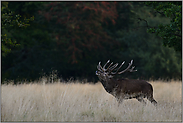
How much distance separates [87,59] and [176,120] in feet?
49.9

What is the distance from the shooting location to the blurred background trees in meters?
19.4

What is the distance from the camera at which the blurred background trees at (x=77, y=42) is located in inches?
765

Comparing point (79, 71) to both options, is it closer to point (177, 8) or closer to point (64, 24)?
point (64, 24)

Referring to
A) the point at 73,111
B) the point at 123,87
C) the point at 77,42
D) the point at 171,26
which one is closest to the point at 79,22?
the point at 77,42

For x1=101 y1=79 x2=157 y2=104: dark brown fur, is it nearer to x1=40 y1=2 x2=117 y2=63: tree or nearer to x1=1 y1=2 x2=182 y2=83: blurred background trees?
x1=1 y1=2 x2=182 y2=83: blurred background trees

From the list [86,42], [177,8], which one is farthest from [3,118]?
[86,42]

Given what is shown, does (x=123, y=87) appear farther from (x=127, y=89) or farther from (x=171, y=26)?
(x=171, y=26)

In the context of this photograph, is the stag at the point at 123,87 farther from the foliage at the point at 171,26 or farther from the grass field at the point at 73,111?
the foliage at the point at 171,26

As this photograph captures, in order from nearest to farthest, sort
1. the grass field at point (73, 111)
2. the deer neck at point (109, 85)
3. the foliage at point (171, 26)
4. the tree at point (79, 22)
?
the grass field at point (73, 111) < the deer neck at point (109, 85) < the foliage at point (171, 26) < the tree at point (79, 22)

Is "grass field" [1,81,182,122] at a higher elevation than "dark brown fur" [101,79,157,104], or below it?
below

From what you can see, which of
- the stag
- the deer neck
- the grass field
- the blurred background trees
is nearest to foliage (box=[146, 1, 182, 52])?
the stag

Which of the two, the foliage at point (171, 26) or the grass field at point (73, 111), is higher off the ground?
the foliage at point (171, 26)

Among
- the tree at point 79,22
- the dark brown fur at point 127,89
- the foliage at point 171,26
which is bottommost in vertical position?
the dark brown fur at point 127,89

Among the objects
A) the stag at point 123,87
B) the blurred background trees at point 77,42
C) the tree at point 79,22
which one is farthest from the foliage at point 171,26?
the tree at point 79,22
